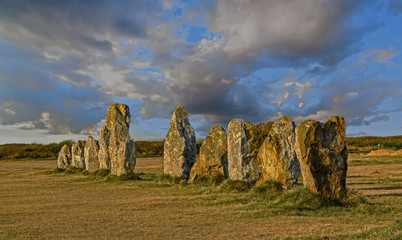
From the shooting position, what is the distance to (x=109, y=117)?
25.5 meters

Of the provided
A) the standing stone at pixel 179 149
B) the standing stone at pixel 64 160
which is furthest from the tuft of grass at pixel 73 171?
the standing stone at pixel 179 149

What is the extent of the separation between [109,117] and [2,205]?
12372mm

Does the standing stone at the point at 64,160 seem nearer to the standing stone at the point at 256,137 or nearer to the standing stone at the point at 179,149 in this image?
the standing stone at the point at 179,149

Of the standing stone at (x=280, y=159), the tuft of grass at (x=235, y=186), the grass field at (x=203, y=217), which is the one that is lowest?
the grass field at (x=203, y=217)

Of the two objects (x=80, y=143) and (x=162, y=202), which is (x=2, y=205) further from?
(x=80, y=143)

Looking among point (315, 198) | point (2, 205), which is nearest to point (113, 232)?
point (315, 198)

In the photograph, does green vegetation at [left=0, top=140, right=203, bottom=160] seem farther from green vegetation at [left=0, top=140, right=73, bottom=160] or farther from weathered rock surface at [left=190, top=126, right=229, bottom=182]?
weathered rock surface at [left=190, top=126, right=229, bottom=182]

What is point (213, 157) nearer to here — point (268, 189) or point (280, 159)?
point (280, 159)

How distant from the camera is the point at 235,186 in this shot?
49.1ft

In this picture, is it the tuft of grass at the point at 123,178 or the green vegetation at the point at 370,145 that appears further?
the green vegetation at the point at 370,145

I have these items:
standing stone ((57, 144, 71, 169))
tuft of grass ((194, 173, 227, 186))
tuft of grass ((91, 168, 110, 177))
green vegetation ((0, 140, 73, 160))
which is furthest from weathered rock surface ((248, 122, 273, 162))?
green vegetation ((0, 140, 73, 160))

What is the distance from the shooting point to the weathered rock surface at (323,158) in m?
10.5

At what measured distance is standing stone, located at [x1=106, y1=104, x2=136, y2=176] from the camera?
2206 centimetres

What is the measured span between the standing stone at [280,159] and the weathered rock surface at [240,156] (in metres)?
1.39
